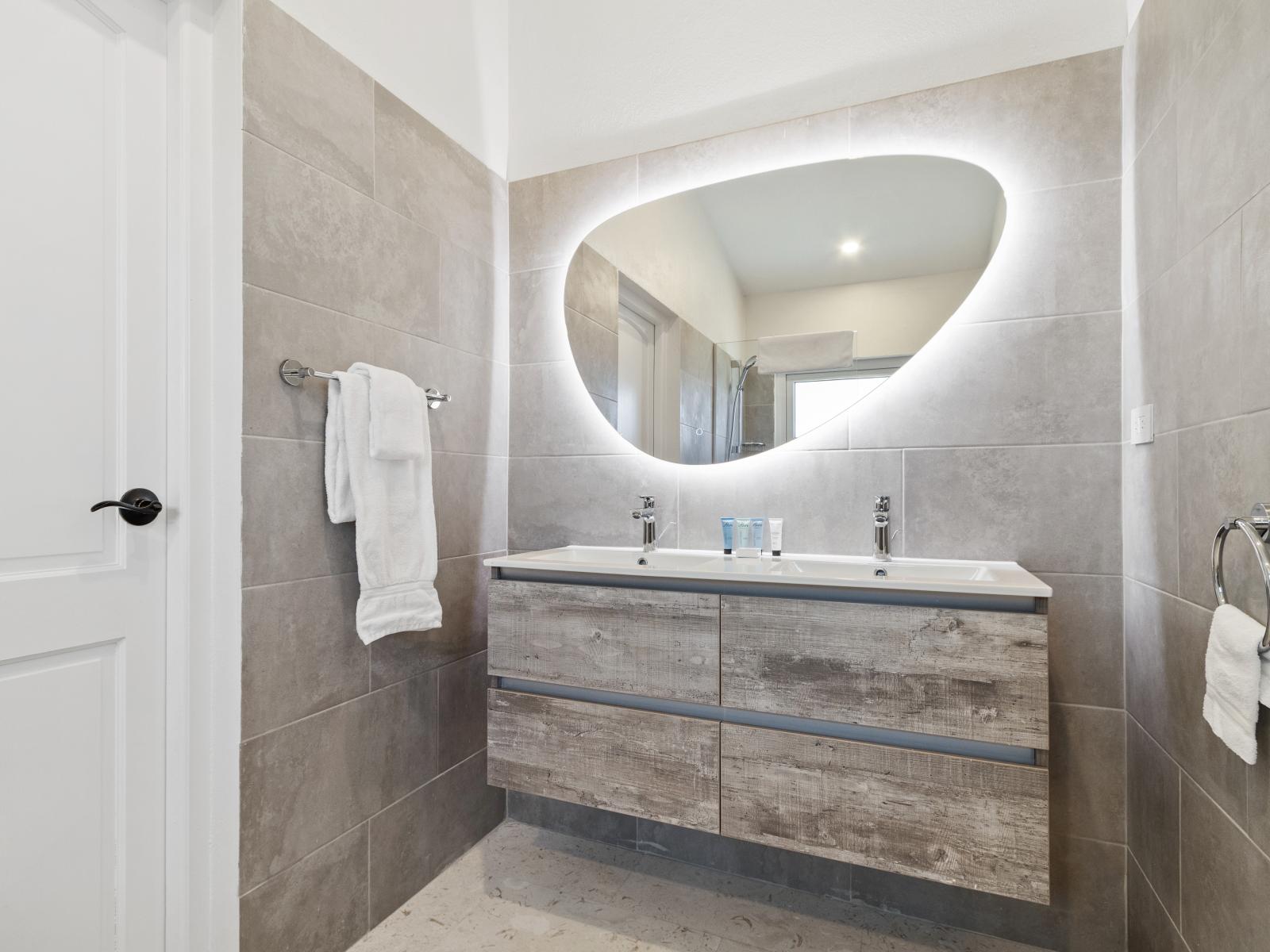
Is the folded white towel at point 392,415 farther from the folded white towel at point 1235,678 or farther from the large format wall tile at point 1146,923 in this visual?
the large format wall tile at point 1146,923

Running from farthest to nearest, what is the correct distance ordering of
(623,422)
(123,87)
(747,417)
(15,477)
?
(623,422) < (747,417) < (123,87) < (15,477)

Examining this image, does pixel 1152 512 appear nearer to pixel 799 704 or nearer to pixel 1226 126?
pixel 1226 126

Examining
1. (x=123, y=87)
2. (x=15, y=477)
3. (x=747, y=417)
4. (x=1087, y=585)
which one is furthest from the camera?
(x=747, y=417)

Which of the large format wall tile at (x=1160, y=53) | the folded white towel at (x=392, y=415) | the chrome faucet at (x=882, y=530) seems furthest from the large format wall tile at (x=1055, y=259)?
the folded white towel at (x=392, y=415)

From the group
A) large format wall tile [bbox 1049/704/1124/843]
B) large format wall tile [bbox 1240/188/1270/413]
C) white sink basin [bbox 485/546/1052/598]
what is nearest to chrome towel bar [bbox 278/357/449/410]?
white sink basin [bbox 485/546/1052/598]

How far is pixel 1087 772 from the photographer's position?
159 centimetres

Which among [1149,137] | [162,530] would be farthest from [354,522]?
[1149,137]

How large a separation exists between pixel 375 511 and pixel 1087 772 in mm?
1772

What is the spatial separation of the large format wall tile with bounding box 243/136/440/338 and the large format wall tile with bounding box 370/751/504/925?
126 centimetres

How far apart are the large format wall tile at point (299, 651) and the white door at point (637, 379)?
35.5 inches

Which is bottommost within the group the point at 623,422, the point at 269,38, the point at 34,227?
the point at 623,422

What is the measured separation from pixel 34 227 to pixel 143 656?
78 cm

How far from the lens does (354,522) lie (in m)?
1.60

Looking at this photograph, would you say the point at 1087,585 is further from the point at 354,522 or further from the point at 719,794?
the point at 354,522
